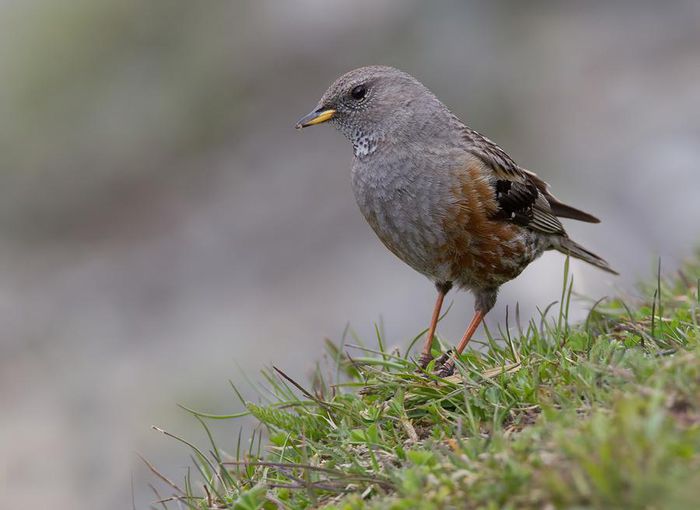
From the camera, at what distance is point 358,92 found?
5.62m

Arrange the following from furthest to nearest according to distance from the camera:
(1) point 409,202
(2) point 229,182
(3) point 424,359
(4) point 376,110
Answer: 1. (2) point 229,182
2. (4) point 376,110
3. (1) point 409,202
4. (3) point 424,359

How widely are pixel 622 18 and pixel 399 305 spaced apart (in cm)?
659

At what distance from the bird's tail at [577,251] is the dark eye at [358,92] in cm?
164

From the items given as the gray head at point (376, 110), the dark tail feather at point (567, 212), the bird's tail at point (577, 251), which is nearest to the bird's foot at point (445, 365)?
the gray head at point (376, 110)

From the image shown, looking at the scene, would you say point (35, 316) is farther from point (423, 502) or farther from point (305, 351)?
point (423, 502)

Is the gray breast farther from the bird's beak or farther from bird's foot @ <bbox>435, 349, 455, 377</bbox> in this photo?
bird's foot @ <bbox>435, 349, 455, 377</bbox>

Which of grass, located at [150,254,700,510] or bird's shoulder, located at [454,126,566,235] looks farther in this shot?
bird's shoulder, located at [454,126,566,235]

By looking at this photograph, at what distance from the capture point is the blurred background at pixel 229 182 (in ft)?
29.5

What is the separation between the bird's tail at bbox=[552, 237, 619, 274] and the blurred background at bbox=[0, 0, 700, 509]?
197cm

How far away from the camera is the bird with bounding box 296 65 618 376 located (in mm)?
5059

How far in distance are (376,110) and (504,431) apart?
2534mm

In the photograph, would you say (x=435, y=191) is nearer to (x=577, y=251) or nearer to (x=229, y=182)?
(x=577, y=251)

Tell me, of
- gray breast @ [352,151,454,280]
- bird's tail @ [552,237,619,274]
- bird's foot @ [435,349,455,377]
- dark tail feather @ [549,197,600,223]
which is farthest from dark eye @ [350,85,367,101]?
bird's foot @ [435,349,455,377]

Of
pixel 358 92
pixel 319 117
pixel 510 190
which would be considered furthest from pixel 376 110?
pixel 510 190
